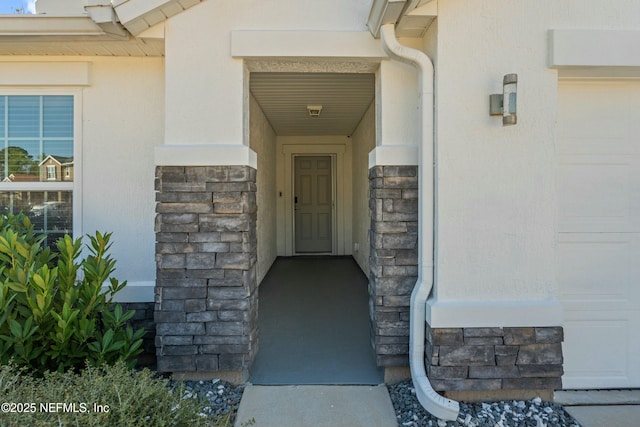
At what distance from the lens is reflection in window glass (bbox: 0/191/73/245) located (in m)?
2.99

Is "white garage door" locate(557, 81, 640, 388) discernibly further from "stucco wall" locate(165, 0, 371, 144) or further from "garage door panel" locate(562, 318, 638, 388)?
"stucco wall" locate(165, 0, 371, 144)

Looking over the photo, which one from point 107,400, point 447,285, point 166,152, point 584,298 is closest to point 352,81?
point 166,152

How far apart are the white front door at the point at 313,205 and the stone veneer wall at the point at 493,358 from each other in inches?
210

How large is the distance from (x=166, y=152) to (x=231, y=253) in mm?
811

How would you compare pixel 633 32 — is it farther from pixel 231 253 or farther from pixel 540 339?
pixel 231 253

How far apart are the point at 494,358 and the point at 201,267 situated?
6.50 ft

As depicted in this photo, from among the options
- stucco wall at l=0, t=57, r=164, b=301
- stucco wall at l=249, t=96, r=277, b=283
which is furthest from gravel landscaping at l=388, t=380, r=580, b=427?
A: stucco wall at l=249, t=96, r=277, b=283

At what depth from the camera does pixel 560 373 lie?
7.59 ft

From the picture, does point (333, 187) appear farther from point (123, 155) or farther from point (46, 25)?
point (46, 25)

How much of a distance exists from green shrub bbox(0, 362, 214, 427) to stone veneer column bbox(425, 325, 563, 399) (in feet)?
4.52

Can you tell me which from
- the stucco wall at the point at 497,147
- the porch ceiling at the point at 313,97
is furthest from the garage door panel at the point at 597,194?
the porch ceiling at the point at 313,97

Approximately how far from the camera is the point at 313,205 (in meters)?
7.66

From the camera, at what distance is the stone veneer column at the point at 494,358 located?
229 centimetres

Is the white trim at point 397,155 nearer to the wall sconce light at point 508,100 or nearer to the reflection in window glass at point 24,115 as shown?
the wall sconce light at point 508,100
